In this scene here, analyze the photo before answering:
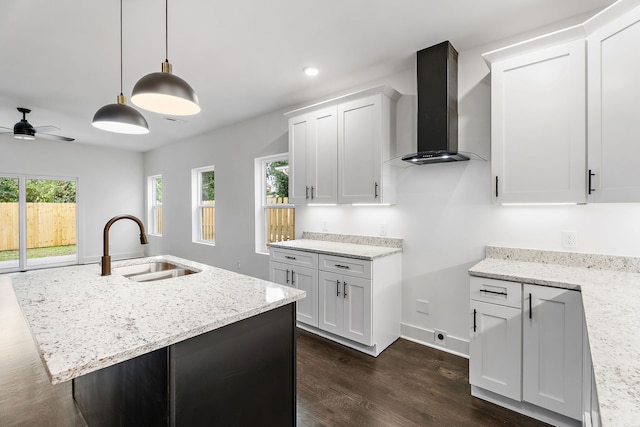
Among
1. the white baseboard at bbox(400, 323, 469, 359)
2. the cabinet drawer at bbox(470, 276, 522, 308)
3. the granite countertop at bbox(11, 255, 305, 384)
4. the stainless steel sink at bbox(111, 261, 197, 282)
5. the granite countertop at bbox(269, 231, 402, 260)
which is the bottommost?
the white baseboard at bbox(400, 323, 469, 359)

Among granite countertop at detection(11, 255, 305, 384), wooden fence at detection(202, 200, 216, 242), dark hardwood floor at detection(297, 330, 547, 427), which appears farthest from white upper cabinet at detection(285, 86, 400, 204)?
wooden fence at detection(202, 200, 216, 242)

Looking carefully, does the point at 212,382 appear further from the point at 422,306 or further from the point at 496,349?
the point at 422,306

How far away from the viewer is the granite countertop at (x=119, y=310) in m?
0.93

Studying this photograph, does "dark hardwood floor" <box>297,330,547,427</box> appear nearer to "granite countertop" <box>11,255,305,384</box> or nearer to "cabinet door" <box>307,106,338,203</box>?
"granite countertop" <box>11,255,305,384</box>

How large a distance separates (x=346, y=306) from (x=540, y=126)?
83.3 inches

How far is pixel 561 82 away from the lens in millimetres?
2012

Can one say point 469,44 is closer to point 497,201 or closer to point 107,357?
point 497,201

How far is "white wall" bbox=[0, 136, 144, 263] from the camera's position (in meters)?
5.90

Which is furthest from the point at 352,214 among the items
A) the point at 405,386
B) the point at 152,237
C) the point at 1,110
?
the point at 152,237

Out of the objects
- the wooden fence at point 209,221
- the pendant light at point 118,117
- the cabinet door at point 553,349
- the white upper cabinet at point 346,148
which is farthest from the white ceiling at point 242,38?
the wooden fence at point 209,221

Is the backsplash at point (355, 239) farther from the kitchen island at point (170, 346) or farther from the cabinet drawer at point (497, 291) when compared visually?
the kitchen island at point (170, 346)

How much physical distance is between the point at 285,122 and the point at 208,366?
139 inches

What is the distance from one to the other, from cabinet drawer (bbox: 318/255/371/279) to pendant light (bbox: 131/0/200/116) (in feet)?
5.87

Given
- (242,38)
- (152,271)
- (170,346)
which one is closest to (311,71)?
(242,38)
